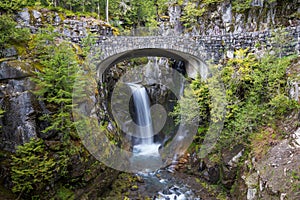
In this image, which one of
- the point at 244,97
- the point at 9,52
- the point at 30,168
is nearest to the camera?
the point at 30,168

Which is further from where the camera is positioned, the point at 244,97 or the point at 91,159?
the point at 244,97

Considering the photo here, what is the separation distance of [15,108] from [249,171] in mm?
9532

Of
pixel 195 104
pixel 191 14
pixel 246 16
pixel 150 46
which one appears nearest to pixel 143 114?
pixel 150 46

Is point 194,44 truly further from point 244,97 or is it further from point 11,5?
point 11,5

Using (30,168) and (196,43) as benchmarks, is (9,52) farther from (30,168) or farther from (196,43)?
(196,43)

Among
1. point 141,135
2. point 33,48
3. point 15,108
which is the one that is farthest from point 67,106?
point 141,135

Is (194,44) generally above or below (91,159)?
above

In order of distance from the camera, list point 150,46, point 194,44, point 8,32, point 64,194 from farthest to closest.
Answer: point 194,44 → point 150,46 → point 8,32 → point 64,194

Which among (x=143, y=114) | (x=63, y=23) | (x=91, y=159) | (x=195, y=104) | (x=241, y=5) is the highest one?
(x=241, y=5)

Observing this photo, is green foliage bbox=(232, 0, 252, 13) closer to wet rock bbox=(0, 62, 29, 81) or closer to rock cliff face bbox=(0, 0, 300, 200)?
rock cliff face bbox=(0, 0, 300, 200)

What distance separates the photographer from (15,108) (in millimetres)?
8797

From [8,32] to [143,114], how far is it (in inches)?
446

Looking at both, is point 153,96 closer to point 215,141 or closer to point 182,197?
Answer: point 215,141

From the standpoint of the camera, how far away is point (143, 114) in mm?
18969
